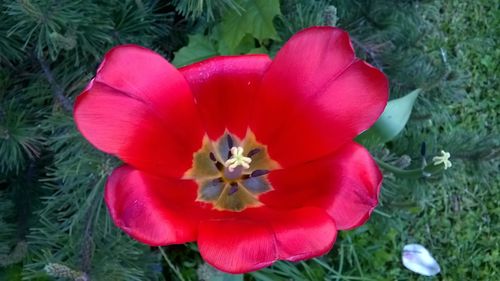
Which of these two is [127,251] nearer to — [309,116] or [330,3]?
[309,116]

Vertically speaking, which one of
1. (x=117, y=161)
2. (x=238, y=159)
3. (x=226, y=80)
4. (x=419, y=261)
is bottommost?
(x=419, y=261)

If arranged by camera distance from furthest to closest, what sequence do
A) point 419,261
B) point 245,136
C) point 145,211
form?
point 419,261 → point 245,136 → point 145,211

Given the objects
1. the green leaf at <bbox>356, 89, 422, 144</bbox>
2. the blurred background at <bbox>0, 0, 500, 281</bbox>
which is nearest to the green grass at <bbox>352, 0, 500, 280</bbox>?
the blurred background at <bbox>0, 0, 500, 281</bbox>

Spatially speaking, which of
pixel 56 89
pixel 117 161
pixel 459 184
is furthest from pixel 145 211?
pixel 459 184

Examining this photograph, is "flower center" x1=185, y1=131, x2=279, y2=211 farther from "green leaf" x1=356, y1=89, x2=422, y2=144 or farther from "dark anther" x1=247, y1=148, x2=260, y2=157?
"green leaf" x1=356, y1=89, x2=422, y2=144

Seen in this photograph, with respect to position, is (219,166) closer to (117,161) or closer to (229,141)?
(229,141)

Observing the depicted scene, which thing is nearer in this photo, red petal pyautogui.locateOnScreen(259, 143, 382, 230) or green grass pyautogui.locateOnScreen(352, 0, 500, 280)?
red petal pyautogui.locateOnScreen(259, 143, 382, 230)

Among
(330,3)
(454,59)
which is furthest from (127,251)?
(454,59)

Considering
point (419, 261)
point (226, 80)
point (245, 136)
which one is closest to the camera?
point (226, 80)
